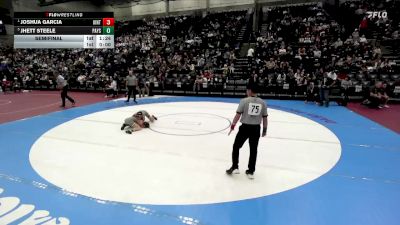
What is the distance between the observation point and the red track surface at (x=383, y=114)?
834cm

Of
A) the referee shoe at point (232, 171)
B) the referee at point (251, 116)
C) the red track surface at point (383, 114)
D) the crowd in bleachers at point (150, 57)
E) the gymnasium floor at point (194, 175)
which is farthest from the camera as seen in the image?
the crowd in bleachers at point (150, 57)

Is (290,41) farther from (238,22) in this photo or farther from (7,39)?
(7,39)

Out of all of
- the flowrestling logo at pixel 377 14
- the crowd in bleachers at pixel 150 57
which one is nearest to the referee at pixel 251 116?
the crowd in bleachers at pixel 150 57

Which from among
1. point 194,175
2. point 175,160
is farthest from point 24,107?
point 194,175

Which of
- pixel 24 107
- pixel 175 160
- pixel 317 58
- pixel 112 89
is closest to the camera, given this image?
pixel 175 160

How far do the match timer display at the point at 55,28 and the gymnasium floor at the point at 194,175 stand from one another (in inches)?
263

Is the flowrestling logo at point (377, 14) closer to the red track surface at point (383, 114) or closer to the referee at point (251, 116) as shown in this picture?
the red track surface at point (383, 114)

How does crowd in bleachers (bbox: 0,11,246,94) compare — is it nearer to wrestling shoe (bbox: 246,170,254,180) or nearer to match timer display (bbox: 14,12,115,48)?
match timer display (bbox: 14,12,115,48)

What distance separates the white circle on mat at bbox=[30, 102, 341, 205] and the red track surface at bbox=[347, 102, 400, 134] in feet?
7.13

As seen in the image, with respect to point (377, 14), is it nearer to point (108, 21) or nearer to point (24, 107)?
point (108, 21)

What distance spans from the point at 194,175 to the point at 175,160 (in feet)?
2.82

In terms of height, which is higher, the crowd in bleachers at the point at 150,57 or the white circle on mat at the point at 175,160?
the crowd in bleachers at the point at 150,57

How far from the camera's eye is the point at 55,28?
546 inches

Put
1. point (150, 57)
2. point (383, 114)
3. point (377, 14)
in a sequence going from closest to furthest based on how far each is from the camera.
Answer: point (383, 114) → point (377, 14) → point (150, 57)
